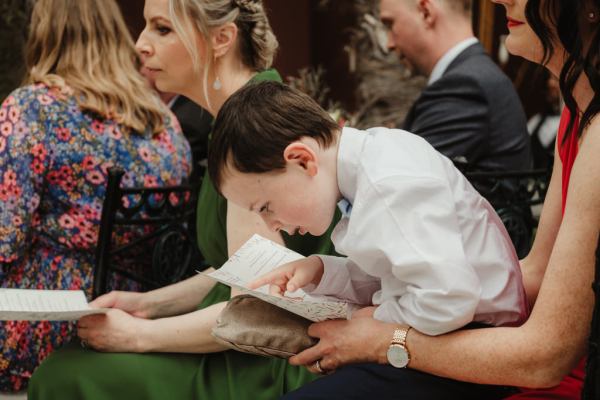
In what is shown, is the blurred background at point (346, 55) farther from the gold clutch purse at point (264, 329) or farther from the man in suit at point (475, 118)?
the gold clutch purse at point (264, 329)

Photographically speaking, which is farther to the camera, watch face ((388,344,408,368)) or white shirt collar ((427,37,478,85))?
white shirt collar ((427,37,478,85))

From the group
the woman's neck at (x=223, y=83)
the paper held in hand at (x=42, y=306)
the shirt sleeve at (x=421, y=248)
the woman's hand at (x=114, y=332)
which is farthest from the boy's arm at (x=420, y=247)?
the woman's neck at (x=223, y=83)

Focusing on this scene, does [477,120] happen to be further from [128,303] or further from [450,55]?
[128,303]

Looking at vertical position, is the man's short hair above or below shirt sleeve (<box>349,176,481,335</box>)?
below

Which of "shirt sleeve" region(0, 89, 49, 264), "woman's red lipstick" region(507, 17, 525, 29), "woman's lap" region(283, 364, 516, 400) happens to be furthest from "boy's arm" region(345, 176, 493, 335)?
"shirt sleeve" region(0, 89, 49, 264)

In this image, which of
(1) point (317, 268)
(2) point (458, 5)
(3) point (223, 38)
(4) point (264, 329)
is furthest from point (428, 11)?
(4) point (264, 329)

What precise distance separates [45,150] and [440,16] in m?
1.93

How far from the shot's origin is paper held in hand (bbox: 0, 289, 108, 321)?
6.34 feet

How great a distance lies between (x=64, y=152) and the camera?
9.51 ft

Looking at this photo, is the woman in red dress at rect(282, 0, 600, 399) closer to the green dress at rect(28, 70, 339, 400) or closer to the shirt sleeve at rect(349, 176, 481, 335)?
the shirt sleeve at rect(349, 176, 481, 335)

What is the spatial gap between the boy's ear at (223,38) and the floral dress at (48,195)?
0.67m

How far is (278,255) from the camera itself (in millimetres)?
1950

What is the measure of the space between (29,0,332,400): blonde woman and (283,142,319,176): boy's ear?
20.6 inches

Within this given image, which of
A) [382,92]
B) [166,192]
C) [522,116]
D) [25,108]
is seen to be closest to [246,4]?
[166,192]
